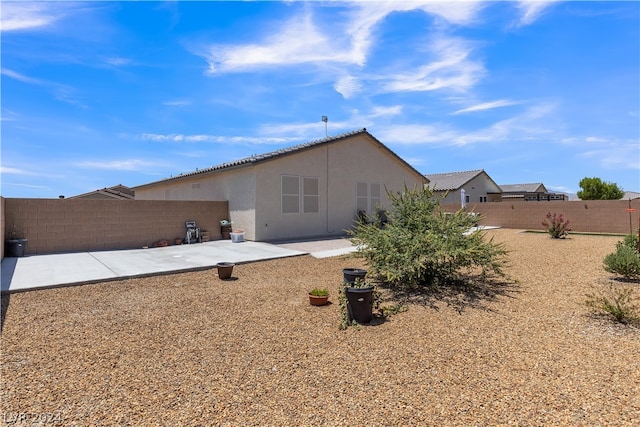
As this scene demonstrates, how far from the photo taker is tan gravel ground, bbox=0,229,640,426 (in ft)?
9.26

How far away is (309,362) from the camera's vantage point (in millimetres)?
3758

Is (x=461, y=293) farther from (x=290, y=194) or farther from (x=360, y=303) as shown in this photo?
(x=290, y=194)

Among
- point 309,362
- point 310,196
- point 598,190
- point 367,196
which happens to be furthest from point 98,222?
point 598,190

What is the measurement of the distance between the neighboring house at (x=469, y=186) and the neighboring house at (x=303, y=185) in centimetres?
1718

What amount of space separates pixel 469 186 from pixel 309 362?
35.7 meters

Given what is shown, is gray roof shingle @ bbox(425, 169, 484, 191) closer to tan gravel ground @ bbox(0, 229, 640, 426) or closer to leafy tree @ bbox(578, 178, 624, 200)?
leafy tree @ bbox(578, 178, 624, 200)

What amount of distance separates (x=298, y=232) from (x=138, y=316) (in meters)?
10.2

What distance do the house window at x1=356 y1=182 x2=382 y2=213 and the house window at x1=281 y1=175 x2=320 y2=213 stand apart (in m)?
2.91

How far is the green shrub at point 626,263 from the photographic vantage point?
7.04 meters

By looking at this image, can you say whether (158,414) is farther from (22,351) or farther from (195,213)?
(195,213)

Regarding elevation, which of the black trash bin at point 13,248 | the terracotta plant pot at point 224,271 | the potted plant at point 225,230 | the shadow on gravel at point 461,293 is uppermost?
the potted plant at point 225,230

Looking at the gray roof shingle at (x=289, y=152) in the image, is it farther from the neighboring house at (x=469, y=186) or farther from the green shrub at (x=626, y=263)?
the neighboring house at (x=469, y=186)

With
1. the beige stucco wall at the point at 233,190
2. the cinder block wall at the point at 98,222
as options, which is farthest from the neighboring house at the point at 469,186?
the cinder block wall at the point at 98,222

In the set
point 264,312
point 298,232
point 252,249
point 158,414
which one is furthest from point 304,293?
point 298,232
